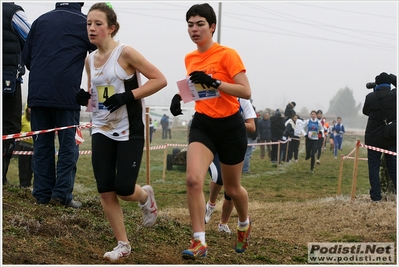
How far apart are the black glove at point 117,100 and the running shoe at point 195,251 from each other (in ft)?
4.02

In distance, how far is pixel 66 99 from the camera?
275 inches

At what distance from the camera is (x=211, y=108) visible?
546cm

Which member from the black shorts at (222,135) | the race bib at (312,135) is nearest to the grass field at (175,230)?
the black shorts at (222,135)

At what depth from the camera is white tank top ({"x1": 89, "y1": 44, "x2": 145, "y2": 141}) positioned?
16.8 ft

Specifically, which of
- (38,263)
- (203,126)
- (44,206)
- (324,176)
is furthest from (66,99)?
(324,176)

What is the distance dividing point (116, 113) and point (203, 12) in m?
1.15

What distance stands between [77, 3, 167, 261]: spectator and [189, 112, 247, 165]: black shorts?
491 mm

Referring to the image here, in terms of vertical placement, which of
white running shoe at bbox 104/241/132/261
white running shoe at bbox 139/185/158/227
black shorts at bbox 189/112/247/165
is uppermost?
black shorts at bbox 189/112/247/165

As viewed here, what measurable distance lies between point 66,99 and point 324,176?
42.8 feet

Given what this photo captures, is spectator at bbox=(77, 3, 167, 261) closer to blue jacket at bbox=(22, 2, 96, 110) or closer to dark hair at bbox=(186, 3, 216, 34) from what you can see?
dark hair at bbox=(186, 3, 216, 34)

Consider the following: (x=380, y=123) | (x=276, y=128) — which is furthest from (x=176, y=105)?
(x=276, y=128)

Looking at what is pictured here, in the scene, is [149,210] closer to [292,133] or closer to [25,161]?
[25,161]

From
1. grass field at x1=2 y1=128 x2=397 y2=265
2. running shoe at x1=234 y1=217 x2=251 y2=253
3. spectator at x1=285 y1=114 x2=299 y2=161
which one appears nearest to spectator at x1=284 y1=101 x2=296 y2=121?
spectator at x1=285 y1=114 x2=299 y2=161

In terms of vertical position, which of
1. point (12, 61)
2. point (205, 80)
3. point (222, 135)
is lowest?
point (222, 135)
